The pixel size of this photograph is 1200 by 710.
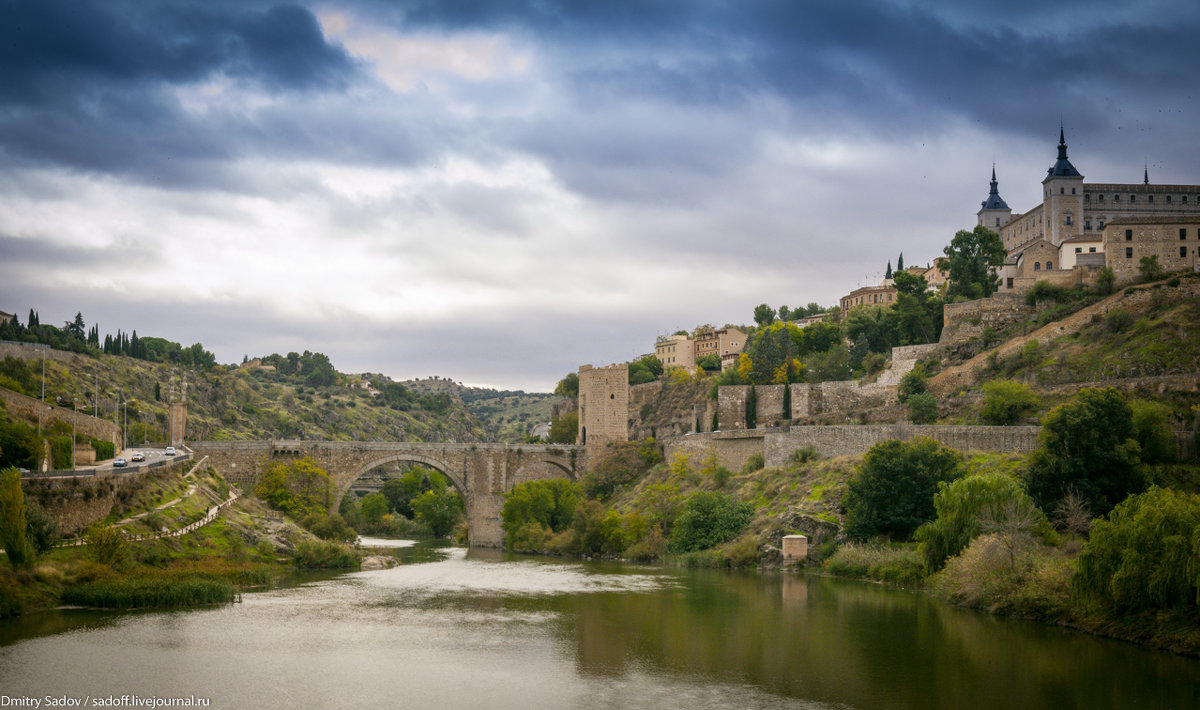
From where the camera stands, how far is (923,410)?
187 ft

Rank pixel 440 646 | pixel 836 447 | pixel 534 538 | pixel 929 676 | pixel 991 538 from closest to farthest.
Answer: pixel 929 676, pixel 440 646, pixel 991 538, pixel 836 447, pixel 534 538

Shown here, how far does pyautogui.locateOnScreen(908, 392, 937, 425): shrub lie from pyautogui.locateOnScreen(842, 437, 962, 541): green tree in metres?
10.6

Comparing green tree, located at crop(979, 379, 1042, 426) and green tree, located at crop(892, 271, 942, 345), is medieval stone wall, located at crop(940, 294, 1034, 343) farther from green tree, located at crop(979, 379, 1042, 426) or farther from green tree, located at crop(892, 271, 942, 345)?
green tree, located at crop(979, 379, 1042, 426)

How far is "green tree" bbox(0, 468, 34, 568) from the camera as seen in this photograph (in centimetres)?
3070

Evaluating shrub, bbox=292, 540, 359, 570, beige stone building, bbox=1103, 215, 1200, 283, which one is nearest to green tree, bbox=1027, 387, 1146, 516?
beige stone building, bbox=1103, 215, 1200, 283

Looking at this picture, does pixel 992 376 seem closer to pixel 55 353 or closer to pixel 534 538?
pixel 534 538

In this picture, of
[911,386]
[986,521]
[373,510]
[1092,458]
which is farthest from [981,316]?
[373,510]

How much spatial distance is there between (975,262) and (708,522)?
33106mm

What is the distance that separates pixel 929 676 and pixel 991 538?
11813 mm

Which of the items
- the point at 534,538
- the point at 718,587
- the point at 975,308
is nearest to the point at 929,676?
the point at 718,587

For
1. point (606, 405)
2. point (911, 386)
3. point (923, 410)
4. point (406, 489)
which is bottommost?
point (406, 489)

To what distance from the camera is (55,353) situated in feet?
253

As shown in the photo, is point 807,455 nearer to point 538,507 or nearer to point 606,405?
point 538,507

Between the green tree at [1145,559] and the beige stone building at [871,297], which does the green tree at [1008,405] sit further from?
the beige stone building at [871,297]
